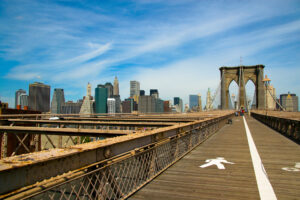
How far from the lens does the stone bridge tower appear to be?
98375 millimetres

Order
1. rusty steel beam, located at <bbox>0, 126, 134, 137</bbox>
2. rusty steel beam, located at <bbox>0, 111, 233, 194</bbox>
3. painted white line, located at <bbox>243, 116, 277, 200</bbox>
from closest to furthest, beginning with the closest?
rusty steel beam, located at <bbox>0, 111, 233, 194</bbox> → painted white line, located at <bbox>243, 116, 277, 200</bbox> → rusty steel beam, located at <bbox>0, 126, 134, 137</bbox>

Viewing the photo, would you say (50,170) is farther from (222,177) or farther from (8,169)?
(222,177)

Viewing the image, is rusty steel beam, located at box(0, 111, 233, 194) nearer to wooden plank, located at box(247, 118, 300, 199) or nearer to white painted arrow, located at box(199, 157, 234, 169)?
wooden plank, located at box(247, 118, 300, 199)

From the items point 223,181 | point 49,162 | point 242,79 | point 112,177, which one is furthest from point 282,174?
point 242,79

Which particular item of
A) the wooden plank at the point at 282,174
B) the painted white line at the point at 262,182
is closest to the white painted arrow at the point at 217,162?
the painted white line at the point at 262,182

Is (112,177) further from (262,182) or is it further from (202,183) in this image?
(262,182)

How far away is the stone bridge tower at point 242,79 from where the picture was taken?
98.4 metres

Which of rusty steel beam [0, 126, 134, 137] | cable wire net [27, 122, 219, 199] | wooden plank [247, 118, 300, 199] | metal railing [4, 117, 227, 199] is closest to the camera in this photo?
metal railing [4, 117, 227, 199]

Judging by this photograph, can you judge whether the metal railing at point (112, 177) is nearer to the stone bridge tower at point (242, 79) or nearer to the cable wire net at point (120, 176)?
the cable wire net at point (120, 176)

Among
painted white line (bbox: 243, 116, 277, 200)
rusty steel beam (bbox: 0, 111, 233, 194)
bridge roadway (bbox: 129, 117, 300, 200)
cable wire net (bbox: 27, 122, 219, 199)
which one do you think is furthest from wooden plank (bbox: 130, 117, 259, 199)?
rusty steel beam (bbox: 0, 111, 233, 194)

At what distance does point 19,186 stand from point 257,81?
366 feet

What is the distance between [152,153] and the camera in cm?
564

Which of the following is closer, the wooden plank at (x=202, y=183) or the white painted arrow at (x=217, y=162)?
the wooden plank at (x=202, y=183)

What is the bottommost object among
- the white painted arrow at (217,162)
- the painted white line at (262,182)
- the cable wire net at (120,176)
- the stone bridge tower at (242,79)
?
the white painted arrow at (217,162)
